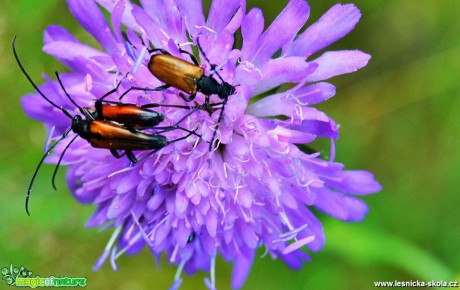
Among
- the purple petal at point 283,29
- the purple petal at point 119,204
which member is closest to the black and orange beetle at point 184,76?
the purple petal at point 283,29

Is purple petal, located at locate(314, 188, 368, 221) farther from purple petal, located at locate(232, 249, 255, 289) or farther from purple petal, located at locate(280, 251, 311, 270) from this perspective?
purple petal, located at locate(232, 249, 255, 289)

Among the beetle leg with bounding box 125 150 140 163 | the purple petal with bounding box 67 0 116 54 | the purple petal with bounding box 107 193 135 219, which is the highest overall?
the purple petal with bounding box 67 0 116 54

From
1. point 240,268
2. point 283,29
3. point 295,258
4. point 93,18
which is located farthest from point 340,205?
point 93,18

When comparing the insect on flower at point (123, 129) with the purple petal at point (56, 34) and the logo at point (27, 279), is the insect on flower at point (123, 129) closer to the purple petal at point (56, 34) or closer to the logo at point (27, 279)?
the purple petal at point (56, 34)

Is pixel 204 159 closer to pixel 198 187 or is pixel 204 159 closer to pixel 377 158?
pixel 198 187

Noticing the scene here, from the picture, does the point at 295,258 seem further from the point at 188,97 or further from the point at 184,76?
the point at 184,76

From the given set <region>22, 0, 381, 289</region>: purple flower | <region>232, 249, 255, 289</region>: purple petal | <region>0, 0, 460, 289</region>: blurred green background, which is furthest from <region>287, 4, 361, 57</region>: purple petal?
<region>0, 0, 460, 289</region>: blurred green background

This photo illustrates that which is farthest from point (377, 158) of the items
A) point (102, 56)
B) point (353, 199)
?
point (102, 56)
